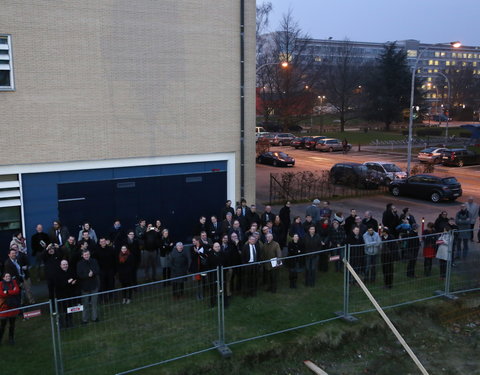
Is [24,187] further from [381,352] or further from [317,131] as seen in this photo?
[317,131]

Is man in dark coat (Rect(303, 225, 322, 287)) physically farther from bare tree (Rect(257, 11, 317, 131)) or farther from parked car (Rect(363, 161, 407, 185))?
bare tree (Rect(257, 11, 317, 131))

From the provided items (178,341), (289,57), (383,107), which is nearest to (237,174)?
(178,341)

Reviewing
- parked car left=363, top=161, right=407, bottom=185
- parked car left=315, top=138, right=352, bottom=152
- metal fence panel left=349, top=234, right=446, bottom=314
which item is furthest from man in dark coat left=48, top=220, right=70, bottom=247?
parked car left=315, top=138, right=352, bottom=152

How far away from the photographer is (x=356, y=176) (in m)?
26.7

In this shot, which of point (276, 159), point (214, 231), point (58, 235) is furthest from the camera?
point (276, 159)

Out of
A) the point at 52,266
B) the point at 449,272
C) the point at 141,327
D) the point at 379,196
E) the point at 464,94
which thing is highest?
the point at 464,94

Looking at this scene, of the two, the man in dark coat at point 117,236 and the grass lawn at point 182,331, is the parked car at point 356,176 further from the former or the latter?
the man in dark coat at point 117,236

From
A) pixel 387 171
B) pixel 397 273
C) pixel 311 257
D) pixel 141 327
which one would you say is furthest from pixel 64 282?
pixel 387 171

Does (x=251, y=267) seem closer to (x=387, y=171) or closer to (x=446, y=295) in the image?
(x=446, y=295)

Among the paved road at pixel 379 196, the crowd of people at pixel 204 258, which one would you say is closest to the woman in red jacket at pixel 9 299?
the crowd of people at pixel 204 258

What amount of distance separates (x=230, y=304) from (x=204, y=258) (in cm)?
119

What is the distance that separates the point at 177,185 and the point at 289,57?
151 ft

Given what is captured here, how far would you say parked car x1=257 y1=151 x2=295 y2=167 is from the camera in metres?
37.2

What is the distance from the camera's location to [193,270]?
11.2 metres
